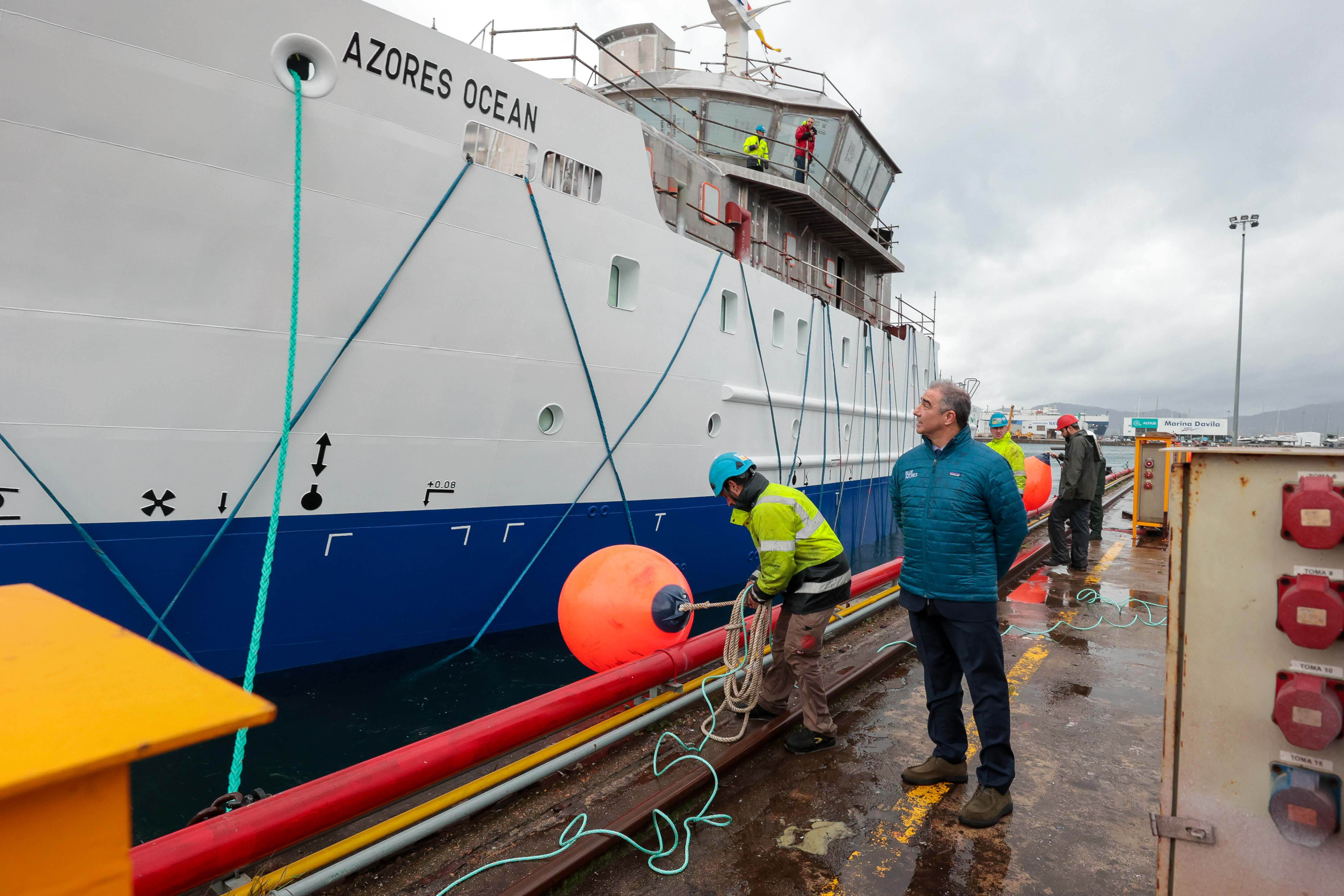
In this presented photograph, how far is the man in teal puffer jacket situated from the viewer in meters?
2.95

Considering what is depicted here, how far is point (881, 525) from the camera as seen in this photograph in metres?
13.9

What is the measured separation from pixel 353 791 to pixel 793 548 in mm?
2102

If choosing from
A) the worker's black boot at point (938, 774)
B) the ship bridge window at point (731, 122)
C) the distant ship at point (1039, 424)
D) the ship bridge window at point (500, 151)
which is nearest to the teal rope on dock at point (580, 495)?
the ship bridge window at point (500, 151)

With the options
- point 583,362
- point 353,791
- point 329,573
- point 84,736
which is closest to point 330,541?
point 329,573

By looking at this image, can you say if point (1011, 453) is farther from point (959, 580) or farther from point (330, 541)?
point (330, 541)

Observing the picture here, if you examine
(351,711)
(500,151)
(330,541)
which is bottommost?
(351,711)

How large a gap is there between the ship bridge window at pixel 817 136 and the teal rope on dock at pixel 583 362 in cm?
634

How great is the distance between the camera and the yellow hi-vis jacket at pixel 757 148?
32.1 feet

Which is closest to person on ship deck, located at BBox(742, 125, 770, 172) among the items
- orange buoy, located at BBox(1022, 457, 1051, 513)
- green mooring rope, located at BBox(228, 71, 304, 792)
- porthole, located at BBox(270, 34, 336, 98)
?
orange buoy, located at BBox(1022, 457, 1051, 513)

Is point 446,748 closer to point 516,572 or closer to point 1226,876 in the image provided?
point 1226,876

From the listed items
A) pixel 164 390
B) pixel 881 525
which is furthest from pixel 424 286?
pixel 881 525

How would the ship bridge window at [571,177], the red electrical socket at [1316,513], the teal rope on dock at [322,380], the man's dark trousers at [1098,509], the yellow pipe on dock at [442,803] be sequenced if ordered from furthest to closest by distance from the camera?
the man's dark trousers at [1098,509]
the ship bridge window at [571,177]
the teal rope on dock at [322,380]
the yellow pipe on dock at [442,803]
the red electrical socket at [1316,513]

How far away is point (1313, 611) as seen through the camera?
1.69m

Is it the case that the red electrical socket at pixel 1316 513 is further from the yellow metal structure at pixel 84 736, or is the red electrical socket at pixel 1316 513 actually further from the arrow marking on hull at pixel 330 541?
the arrow marking on hull at pixel 330 541
